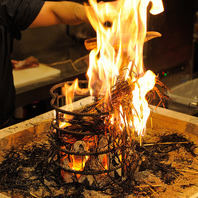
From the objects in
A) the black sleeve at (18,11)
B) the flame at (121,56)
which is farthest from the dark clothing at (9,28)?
the flame at (121,56)

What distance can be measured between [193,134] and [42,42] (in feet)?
9.12

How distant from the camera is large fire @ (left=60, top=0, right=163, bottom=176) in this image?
1.97m

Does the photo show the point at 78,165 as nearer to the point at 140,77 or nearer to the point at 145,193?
the point at 145,193

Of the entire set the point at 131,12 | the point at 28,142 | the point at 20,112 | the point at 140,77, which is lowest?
the point at 20,112

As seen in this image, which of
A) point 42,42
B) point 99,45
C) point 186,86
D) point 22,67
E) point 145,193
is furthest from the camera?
point 42,42

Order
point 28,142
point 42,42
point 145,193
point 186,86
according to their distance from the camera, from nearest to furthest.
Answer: point 145,193
point 28,142
point 186,86
point 42,42

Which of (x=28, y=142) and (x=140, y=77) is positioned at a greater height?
(x=140, y=77)

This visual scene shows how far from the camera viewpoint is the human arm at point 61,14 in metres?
2.71

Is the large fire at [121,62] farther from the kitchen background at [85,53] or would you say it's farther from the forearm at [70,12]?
the kitchen background at [85,53]

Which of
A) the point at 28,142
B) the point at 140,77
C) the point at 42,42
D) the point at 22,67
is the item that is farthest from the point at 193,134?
the point at 42,42

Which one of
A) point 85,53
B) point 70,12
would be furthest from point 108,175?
point 85,53

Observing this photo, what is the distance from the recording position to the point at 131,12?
2.20 meters

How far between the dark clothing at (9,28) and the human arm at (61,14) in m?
0.05

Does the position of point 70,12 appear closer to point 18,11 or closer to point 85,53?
point 18,11
